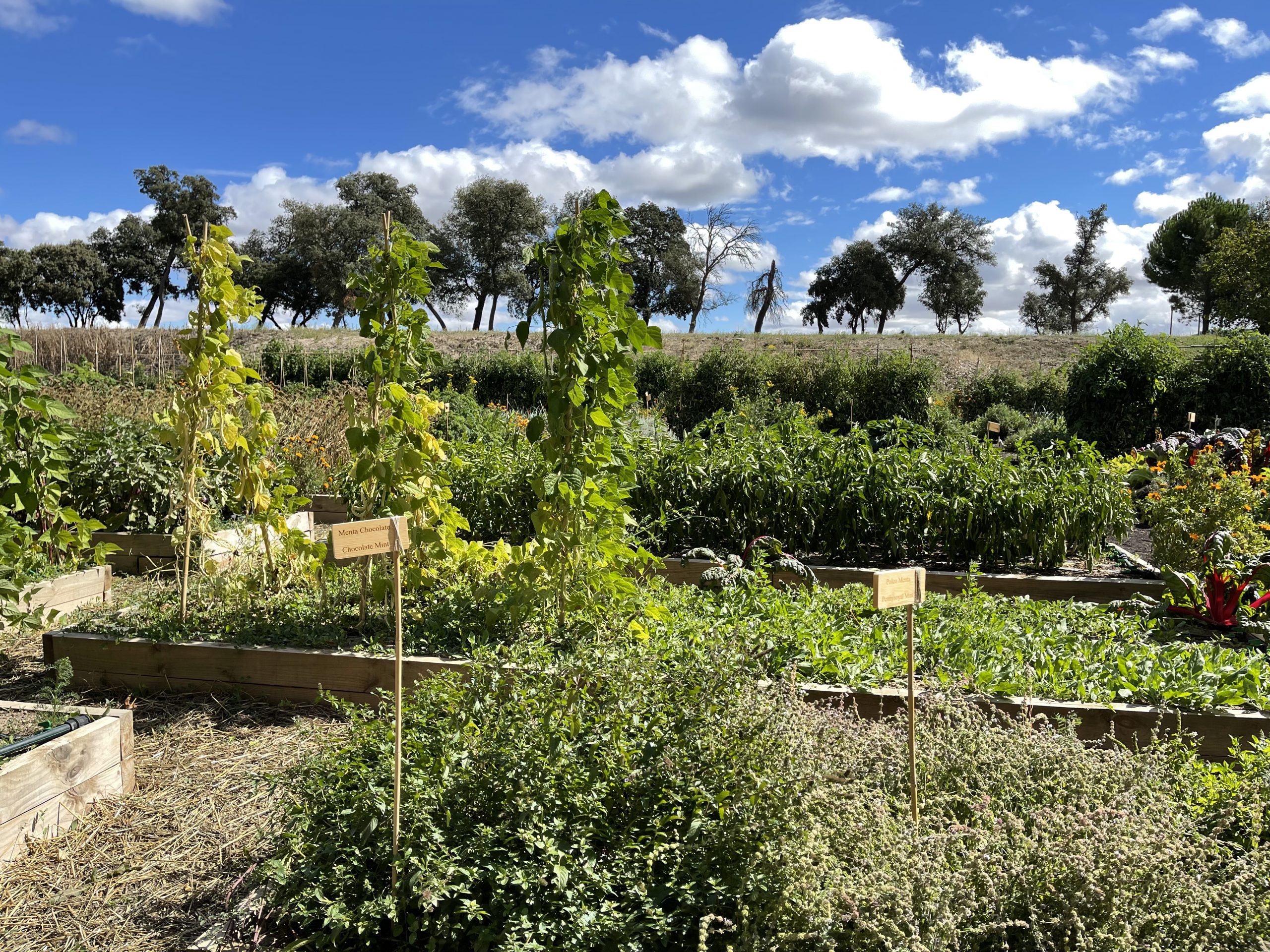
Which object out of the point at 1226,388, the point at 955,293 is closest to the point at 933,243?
the point at 955,293

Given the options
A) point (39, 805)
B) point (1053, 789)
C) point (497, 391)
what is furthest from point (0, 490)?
point (497, 391)

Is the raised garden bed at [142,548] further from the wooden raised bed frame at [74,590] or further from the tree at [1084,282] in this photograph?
the tree at [1084,282]

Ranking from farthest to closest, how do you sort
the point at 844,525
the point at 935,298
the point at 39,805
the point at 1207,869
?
the point at 935,298 → the point at 844,525 → the point at 39,805 → the point at 1207,869

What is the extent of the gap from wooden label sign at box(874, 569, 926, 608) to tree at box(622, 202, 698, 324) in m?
36.1

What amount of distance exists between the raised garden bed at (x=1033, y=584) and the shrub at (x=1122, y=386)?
778cm

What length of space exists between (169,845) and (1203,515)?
6.31m

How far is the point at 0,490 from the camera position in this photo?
11.7ft

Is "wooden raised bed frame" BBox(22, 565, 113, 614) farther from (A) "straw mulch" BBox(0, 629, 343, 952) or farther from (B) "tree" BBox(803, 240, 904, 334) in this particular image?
(B) "tree" BBox(803, 240, 904, 334)

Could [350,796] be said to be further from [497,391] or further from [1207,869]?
[497,391]

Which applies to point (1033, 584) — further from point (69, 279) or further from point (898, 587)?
point (69, 279)

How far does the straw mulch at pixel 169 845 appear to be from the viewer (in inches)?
96.3

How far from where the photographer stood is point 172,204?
40.4 metres

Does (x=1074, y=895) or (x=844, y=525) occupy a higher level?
(x=844, y=525)

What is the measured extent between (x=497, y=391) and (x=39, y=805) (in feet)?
59.9
